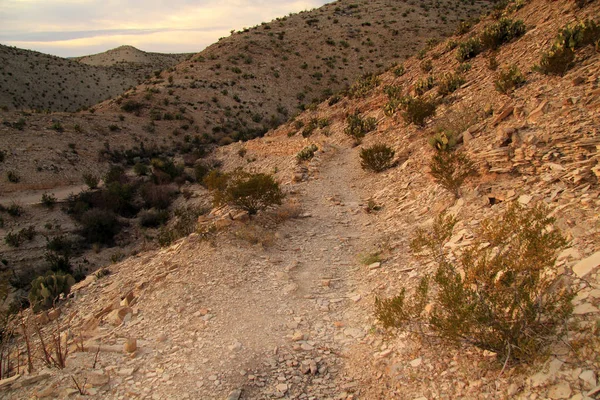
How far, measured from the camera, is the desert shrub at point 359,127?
16297 mm

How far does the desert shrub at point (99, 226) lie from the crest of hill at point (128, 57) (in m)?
65.0

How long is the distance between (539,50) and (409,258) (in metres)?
10.2

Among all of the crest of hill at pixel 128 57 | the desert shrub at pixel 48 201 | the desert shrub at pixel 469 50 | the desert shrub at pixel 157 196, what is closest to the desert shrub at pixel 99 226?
the desert shrub at pixel 157 196

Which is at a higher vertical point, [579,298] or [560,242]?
[560,242]

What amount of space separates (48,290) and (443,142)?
10.8 metres

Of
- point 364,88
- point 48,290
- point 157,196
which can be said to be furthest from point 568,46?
point 157,196

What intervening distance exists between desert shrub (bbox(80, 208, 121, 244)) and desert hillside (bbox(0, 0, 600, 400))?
6331 millimetres

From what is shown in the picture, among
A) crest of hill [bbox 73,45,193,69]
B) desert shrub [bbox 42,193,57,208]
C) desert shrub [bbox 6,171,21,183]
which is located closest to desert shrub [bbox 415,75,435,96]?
desert shrub [bbox 42,193,57,208]

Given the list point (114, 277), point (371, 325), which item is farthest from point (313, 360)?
point (114, 277)

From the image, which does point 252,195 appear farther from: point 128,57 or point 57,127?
point 128,57

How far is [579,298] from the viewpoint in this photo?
3520 mm

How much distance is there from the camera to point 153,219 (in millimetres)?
15914

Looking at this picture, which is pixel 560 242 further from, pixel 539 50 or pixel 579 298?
pixel 539 50

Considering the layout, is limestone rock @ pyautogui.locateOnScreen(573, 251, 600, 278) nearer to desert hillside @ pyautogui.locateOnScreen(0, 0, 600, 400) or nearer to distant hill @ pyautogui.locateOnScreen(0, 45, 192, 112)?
desert hillside @ pyautogui.locateOnScreen(0, 0, 600, 400)
